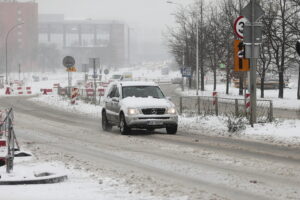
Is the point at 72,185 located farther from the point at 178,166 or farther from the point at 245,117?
the point at 245,117

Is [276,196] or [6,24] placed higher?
[6,24]

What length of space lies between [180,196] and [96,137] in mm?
10176

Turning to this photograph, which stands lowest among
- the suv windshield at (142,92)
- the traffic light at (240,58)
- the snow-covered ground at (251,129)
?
the snow-covered ground at (251,129)

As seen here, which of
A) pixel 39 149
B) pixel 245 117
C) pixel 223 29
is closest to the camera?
pixel 39 149

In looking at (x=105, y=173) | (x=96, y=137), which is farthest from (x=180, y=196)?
(x=96, y=137)

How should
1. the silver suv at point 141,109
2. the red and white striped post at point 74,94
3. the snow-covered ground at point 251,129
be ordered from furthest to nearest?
1. the red and white striped post at point 74,94
2. the silver suv at point 141,109
3. the snow-covered ground at point 251,129

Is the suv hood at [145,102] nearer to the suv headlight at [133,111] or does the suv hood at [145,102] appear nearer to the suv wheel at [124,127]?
the suv headlight at [133,111]

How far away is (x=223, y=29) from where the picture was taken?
170 ft

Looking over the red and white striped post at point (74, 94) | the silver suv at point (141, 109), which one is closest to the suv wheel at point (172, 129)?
the silver suv at point (141, 109)

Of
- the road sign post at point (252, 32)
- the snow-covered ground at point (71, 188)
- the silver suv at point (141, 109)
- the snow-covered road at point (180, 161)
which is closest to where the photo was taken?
the snow-covered ground at point (71, 188)

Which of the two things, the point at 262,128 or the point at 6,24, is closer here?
the point at 262,128

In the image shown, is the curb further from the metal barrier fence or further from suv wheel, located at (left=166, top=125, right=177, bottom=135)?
the metal barrier fence

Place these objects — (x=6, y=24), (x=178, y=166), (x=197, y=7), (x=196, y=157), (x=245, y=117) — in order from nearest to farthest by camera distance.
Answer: (x=178, y=166)
(x=196, y=157)
(x=245, y=117)
(x=197, y=7)
(x=6, y=24)

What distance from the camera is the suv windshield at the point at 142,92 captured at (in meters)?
20.1
